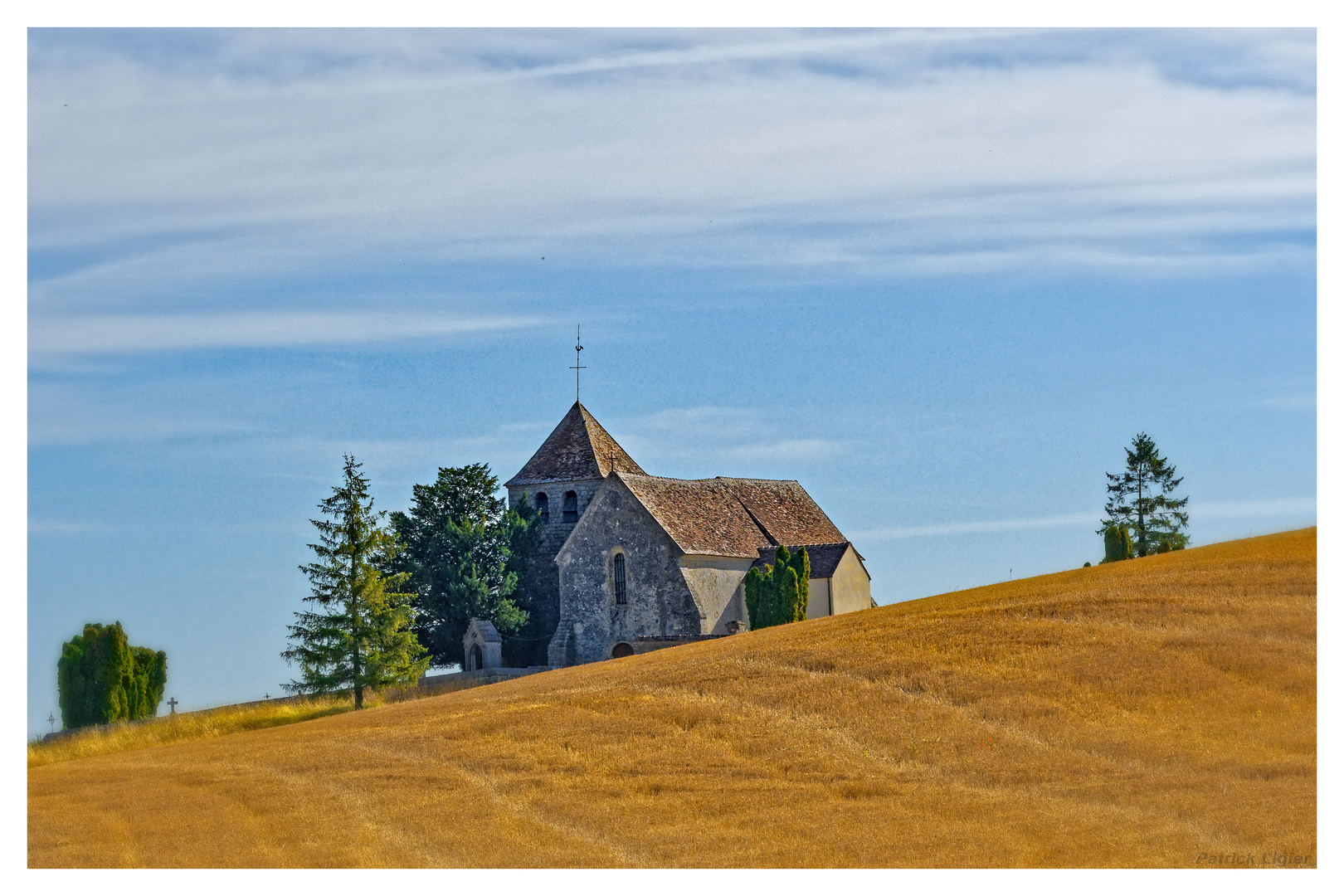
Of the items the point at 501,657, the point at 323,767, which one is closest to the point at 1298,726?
the point at 323,767

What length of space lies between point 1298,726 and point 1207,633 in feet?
14.6

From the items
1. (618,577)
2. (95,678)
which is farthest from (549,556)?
(95,678)

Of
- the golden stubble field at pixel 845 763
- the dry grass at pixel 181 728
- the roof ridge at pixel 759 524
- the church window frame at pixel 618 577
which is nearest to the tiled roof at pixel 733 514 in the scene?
the roof ridge at pixel 759 524

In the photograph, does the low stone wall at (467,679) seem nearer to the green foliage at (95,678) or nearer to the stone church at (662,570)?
the stone church at (662,570)

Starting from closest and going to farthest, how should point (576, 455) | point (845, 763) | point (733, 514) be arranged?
point (845, 763) < point (733, 514) < point (576, 455)

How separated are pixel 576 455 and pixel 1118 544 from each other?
1087 inches

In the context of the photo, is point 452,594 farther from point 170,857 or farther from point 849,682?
point 170,857

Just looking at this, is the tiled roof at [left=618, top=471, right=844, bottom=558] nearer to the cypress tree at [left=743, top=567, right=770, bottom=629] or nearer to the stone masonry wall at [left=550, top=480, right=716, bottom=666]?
the stone masonry wall at [left=550, top=480, right=716, bottom=666]

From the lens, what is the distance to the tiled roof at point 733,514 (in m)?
56.2

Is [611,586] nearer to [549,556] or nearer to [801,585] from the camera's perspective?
[801,585]

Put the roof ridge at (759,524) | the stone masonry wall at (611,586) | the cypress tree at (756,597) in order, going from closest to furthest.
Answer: the cypress tree at (756,597) < the stone masonry wall at (611,586) < the roof ridge at (759,524)

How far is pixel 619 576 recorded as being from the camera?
55.8 metres

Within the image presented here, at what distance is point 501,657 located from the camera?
57.5 m

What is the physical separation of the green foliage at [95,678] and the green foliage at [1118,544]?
31117mm
